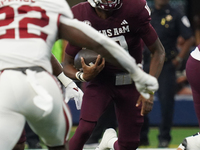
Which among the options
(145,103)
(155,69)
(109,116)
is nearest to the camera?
(145,103)

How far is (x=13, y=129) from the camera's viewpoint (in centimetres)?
298

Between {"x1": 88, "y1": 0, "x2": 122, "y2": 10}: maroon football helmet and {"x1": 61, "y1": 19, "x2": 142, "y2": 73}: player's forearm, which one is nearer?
{"x1": 61, "y1": 19, "x2": 142, "y2": 73}: player's forearm

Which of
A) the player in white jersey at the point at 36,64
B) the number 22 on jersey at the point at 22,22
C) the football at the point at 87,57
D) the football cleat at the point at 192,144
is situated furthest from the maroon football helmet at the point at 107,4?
the football cleat at the point at 192,144

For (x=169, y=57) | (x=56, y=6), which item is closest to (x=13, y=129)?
(x=56, y=6)

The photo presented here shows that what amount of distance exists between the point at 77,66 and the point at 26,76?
3.78 ft

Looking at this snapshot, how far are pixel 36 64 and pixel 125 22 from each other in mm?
1178

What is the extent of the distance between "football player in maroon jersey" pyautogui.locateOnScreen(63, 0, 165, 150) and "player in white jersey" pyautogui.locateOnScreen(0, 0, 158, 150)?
76cm

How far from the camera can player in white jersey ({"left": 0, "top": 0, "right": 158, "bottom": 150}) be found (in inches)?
117

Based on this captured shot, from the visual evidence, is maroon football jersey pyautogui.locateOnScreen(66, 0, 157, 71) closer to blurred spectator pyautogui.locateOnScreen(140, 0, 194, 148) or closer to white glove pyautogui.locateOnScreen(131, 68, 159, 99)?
white glove pyautogui.locateOnScreen(131, 68, 159, 99)

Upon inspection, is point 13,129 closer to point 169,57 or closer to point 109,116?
point 109,116

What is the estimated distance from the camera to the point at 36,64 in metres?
3.06

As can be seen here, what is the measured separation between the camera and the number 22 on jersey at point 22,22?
305cm

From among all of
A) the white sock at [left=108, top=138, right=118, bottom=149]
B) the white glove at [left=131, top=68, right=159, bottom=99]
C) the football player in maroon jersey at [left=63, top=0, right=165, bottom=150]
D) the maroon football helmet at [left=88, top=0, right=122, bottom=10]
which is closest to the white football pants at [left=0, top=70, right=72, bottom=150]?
the white glove at [left=131, top=68, right=159, bottom=99]

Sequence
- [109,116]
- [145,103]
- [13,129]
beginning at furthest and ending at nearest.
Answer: [109,116]
[145,103]
[13,129]
